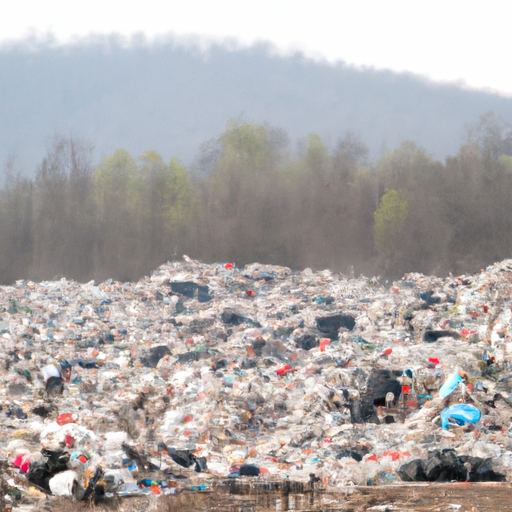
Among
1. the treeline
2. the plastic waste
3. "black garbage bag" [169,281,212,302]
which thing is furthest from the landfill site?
the treeline

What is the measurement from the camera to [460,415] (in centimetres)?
540

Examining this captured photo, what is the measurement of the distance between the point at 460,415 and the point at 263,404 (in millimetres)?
1937

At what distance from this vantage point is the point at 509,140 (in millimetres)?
23422

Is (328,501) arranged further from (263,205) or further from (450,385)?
(263,205)

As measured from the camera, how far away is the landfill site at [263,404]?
4281mm

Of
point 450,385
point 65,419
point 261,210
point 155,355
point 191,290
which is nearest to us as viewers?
point 65,419

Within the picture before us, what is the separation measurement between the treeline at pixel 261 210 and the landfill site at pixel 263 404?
6767mm

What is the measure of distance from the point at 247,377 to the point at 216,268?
8.69 m

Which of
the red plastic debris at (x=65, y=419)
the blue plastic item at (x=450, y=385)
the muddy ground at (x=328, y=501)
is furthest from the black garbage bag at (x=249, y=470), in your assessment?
the blue plastic item at (x=450, y=385)

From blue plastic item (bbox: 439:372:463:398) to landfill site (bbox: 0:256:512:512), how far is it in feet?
0.09

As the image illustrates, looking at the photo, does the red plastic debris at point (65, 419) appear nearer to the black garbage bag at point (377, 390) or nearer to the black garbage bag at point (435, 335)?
the black garbage bag at point (377, 390)

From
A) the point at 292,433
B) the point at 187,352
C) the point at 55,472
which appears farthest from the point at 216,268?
the point at 55,472

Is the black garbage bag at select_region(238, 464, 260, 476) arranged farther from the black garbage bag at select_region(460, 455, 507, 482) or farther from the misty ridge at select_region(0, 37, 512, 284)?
the misty ridge at select_region(0, 37, 512, 284)

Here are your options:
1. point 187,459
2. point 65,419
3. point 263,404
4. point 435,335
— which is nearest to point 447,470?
point 187,459
